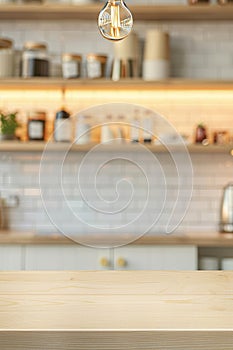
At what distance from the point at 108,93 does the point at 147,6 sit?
59cm

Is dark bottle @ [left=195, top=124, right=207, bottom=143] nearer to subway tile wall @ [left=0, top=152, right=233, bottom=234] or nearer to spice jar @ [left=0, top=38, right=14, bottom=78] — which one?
subway tile wall @ [left=0, top=152, right=233, bottom=234]

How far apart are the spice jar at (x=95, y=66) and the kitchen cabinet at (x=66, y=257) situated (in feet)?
3.40

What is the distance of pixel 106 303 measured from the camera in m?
1.05

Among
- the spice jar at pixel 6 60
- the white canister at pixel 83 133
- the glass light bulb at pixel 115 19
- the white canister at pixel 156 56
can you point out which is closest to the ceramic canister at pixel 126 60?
the white canister at pixel 156 56

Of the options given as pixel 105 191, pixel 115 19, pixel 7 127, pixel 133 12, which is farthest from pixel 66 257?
pixel 115 19

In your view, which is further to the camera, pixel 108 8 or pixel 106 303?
pixel 108 8

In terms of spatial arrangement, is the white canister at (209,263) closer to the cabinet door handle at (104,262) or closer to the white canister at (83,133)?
the cabinet door handle at (104,262)

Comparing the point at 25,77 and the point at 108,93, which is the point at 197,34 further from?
the point at 25,77

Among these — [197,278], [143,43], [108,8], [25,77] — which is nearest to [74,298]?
[197,278]

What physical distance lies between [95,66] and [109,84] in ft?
0.49

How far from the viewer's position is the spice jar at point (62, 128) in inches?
137

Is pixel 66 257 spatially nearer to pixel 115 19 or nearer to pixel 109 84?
pixel 109 84

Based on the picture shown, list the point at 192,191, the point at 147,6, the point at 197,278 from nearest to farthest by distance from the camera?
the point at 197,278
the point at 147,6
the point at 192,191

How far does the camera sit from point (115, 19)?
54.4 inches
